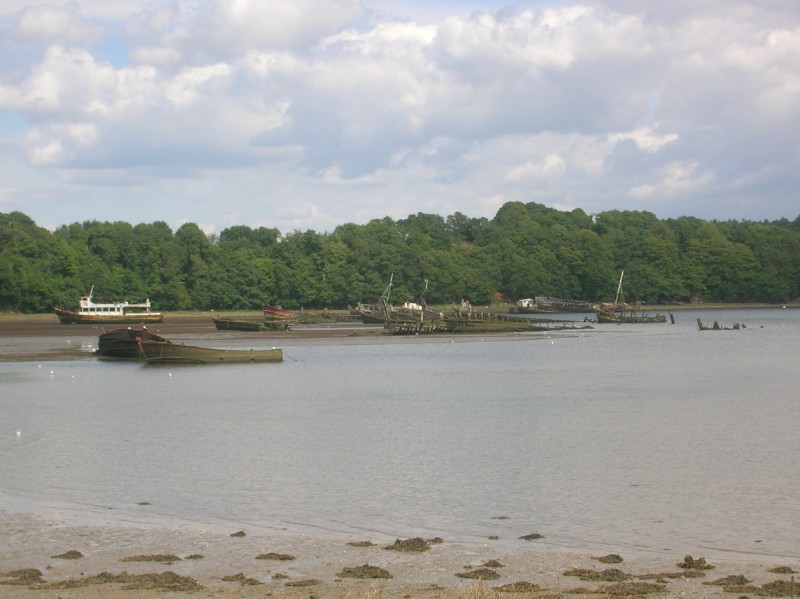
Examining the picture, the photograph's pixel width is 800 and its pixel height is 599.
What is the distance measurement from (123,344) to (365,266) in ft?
341

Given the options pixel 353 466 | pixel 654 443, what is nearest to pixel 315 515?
pixel 353 466

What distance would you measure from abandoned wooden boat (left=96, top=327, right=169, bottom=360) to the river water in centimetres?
678

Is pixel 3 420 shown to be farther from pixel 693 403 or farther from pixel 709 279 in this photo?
pixel 709 279

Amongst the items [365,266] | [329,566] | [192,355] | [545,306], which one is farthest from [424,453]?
[365,266]

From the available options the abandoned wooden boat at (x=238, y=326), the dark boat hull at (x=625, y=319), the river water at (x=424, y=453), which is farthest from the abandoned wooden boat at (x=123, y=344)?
the dark boat hull at (x=625, y=319)

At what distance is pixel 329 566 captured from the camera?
1631 cm

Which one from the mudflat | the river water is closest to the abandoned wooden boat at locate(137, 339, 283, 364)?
Result: the river water

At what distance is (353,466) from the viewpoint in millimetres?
26219

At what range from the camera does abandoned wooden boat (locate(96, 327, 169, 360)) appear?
63.8m

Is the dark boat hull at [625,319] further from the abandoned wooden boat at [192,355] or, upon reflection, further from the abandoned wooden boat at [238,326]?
the abandoned wooden boat at [192,355]

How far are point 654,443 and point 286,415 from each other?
45.0 ft

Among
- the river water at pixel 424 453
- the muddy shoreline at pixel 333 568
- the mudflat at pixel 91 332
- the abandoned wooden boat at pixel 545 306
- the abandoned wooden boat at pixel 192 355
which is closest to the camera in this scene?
the muddy shoreline at pixel 333 568

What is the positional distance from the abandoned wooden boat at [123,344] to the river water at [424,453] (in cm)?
678

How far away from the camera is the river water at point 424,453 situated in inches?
781
